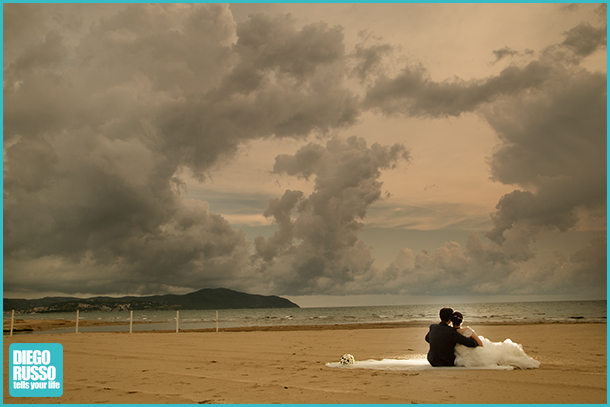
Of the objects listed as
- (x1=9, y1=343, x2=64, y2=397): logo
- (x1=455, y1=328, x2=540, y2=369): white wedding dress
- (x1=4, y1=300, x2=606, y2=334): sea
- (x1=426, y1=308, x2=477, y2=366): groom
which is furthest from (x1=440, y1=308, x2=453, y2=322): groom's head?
(x1=4, y1=300, x2=606, y2=334): sea

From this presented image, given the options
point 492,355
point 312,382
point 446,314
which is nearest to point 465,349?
point 492,355

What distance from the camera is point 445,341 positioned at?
857cm

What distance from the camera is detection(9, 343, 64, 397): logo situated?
22.7 feet

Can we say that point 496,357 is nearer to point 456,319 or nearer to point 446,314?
point 456,319

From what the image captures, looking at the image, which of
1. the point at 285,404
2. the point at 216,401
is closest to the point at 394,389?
the point at 285,404

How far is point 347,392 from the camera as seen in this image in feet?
20.7

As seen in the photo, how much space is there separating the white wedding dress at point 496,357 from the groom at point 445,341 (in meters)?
0.17

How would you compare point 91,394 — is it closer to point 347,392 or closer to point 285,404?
point 285,404

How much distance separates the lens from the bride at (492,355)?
8.15 metres

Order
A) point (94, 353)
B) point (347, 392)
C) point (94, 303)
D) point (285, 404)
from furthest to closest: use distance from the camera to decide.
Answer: point (94, 303) → point (94, 353) → point (347, 392) → point (285, 404)

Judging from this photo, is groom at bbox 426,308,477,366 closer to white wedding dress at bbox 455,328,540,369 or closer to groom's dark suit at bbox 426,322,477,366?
groom's dark suit at bbox 426,322,477,366

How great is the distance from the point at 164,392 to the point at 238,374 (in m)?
1.97

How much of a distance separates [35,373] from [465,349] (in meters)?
Result: 8.00

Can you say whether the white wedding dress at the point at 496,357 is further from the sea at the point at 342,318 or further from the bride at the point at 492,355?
the sea at the point at 342,318
